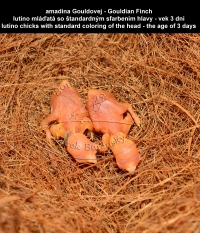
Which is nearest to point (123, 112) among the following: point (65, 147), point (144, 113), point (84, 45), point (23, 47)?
point (144, 113)

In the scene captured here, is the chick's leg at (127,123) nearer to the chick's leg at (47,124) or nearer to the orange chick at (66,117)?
the orange chick at (66,117)

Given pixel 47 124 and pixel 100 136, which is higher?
pixel 47 124

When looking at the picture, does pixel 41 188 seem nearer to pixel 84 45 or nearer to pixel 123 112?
pixel 123 112

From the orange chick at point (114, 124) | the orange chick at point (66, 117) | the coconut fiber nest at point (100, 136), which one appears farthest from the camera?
the orange chick at point (66, 117)

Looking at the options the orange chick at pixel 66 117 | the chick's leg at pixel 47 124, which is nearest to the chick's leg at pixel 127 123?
the orange chick at pixel 66 117

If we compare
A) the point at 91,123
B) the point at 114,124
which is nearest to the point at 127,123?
the point at 114,124

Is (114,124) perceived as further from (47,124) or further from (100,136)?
(47,124)

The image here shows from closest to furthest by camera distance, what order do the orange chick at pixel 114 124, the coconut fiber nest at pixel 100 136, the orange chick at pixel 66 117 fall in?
1. the coconut fiber nest at pixel 100 136
2. the orange chick at pixel 114 124
3. the orange chick at pixel 66 117
